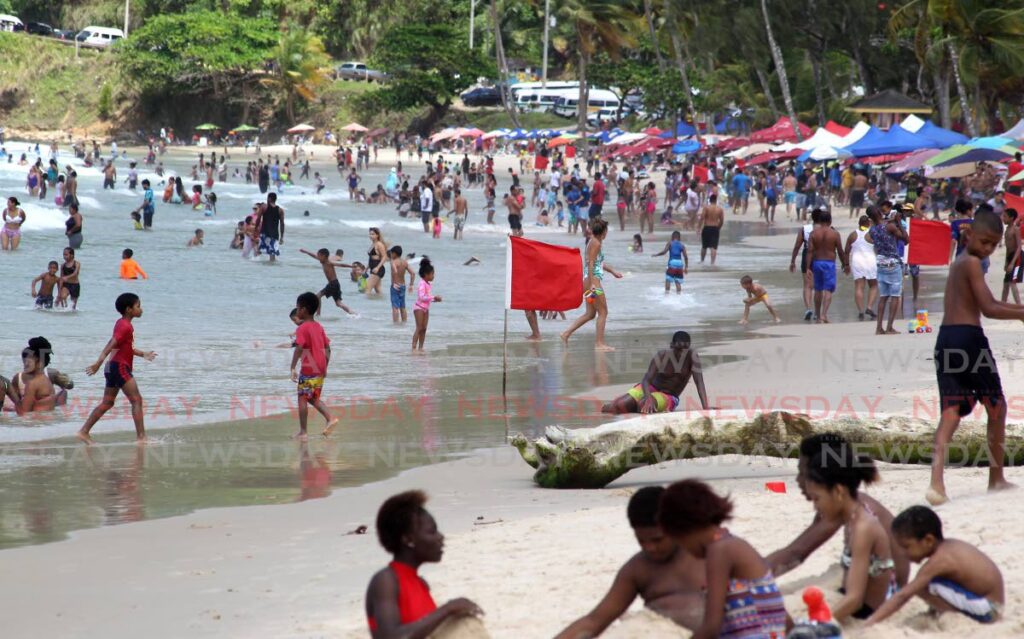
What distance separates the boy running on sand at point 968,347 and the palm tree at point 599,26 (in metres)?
59.8

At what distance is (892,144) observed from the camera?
33562 mm

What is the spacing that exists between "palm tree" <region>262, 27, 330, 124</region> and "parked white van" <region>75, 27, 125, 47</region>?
13633 millimetres

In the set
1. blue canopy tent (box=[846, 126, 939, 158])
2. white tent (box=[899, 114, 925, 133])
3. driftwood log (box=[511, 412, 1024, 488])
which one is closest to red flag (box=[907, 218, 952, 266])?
driftwood log (box=[511, 412, 1024, 488])

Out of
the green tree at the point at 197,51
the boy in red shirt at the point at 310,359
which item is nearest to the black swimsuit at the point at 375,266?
the boy in red shirt at the point at 310,359

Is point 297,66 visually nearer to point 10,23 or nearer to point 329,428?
point 10,23

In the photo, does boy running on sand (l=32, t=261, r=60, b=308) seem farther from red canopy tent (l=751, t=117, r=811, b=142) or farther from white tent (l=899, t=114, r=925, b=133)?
red canopy tent (l=751, t=117, r=811, b=142)

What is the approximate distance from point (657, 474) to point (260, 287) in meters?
18.4

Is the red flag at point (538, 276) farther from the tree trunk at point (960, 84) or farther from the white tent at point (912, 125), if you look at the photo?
the tree trunk at point (960, 84)

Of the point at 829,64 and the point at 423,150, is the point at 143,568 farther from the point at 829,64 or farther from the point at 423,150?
the point at 423,150

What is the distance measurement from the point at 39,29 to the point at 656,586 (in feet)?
320

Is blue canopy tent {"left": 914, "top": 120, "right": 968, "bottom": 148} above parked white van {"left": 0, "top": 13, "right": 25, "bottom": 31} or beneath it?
beneath

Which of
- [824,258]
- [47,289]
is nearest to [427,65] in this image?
Answer: [47,289]

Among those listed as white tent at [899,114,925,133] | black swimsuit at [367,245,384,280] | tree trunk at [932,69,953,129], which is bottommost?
black swimsuit at [367,245,384,280]

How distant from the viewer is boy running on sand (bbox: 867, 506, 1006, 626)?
4.86m
